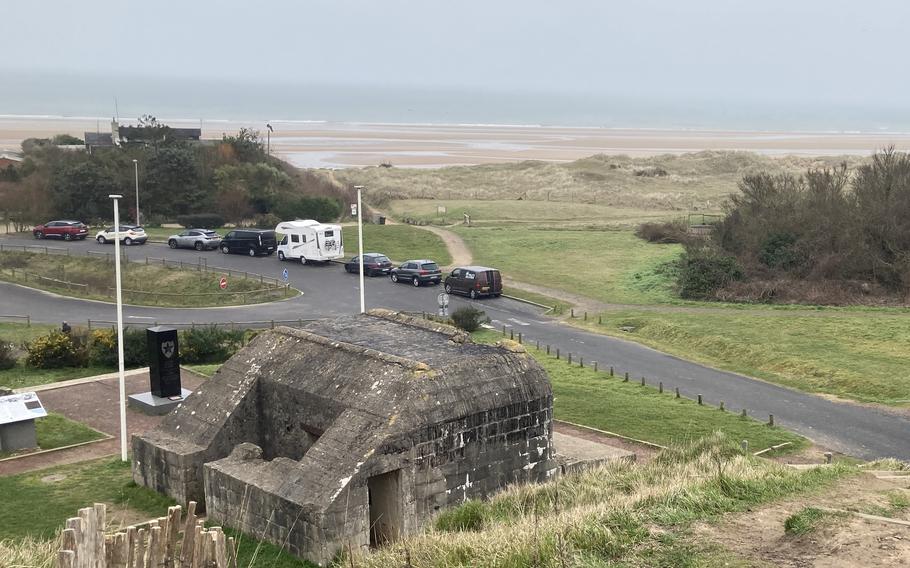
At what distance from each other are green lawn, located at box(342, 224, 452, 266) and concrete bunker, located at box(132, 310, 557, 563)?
29567 mm

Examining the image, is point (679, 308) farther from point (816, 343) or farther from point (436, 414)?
point (436, 414)

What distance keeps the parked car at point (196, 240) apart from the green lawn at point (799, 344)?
2281cm

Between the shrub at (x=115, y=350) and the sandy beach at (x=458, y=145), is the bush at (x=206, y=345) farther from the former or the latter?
the sandy beach at (x=458, y=145)

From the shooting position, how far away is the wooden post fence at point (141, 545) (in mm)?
9422

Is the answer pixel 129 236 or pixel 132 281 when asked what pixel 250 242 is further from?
pixel 132 281

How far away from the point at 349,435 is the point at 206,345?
16087mm

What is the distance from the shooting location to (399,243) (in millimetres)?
53188

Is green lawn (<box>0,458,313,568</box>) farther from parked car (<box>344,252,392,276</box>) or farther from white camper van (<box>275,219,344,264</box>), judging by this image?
white camper van (<box>275,219,344,264</box>)

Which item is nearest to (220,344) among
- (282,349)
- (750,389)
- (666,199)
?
(282,349)

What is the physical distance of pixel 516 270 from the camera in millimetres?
47531

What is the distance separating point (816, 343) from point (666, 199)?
45767mm

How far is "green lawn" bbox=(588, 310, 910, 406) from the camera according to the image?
28922 mm

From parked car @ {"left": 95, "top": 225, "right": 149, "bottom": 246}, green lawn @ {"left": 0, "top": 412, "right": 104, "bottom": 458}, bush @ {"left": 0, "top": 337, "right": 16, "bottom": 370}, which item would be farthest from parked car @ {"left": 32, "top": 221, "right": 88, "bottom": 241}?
green lawn @ {"left": 0, "top": 412, "right": 104, "bottom": 458}

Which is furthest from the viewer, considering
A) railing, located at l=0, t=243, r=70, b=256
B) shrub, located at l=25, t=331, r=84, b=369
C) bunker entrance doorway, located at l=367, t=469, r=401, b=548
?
railing, located at l=0, t=243, r=70, b=256
